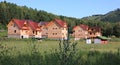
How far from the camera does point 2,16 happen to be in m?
134

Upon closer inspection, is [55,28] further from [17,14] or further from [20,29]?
[17,14]

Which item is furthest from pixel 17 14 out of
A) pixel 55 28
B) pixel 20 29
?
pixel 20 29

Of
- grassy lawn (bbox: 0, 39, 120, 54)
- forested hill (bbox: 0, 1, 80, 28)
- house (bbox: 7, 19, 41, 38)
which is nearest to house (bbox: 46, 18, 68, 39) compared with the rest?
house (bbox: 7, 19, 41, 38)

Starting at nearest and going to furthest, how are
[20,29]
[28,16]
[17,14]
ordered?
1. [20,29]
2. [17,14]
3. [28,16]

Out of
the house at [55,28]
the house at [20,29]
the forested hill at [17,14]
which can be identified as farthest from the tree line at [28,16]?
the house at [20,29]

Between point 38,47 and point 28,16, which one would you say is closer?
point 38,47

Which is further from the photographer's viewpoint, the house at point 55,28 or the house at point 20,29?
the house at point 55,28

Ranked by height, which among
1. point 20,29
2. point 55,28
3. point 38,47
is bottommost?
point 38,47

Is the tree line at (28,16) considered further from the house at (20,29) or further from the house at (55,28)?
the house at (20,29)

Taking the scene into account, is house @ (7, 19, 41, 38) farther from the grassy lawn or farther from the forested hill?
the grassy lawn

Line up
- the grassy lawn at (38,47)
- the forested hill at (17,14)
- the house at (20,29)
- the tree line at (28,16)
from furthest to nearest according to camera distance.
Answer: the forested hill at (17,14) < the tree line at (28,16) < the house at (20,29) < the grassy lawn at (38,47)

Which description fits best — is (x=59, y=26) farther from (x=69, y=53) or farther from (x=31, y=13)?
(x=69, y=53)

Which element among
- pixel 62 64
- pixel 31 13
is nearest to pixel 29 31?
pixel 31 13

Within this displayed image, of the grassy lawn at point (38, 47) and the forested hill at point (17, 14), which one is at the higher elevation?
the forested hill at point (17, 14)
